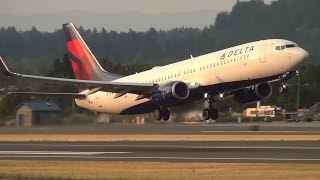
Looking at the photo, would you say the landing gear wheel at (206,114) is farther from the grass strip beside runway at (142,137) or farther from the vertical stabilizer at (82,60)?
the vertical stabilizer at (82,60)

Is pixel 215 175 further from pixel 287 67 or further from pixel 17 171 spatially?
pixel 287 67

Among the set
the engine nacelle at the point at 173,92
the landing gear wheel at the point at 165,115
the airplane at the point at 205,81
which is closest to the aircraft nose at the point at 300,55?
the airplane at the point at 205,81

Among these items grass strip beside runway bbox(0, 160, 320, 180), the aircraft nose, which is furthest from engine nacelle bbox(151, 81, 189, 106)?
grass strip beside runway bbox(0, 160, 320, 180)

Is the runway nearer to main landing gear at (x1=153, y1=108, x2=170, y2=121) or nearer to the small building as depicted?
main landing gear at (x1=153, y1=108, x2=170, y2=121)

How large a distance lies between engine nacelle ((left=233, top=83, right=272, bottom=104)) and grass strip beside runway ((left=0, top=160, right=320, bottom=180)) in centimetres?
2474

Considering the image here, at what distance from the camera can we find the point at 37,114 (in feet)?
275

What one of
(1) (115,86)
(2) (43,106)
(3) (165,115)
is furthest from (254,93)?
(2) (43,106)

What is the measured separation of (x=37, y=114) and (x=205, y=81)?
23882 millimetres

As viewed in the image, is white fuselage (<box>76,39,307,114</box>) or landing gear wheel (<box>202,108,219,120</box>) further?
landing gear wheel (<box>202,108,219,120</box>)

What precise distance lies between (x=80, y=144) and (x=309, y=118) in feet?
214

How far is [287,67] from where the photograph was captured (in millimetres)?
61188

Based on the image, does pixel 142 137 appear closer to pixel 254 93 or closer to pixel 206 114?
pixel 206 114

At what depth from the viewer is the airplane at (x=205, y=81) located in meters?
62.0

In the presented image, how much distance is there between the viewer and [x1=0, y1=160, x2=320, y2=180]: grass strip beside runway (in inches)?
1451
